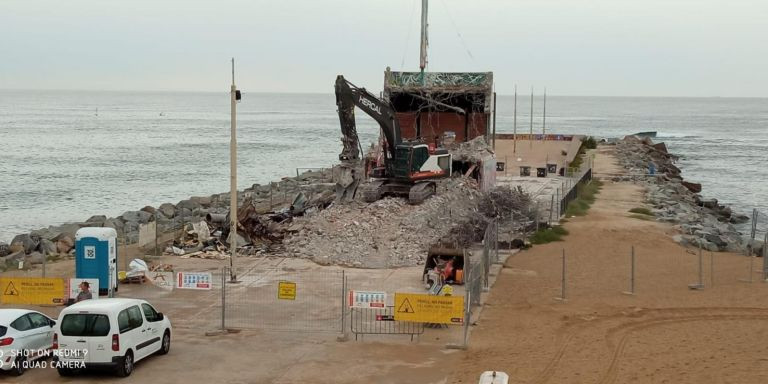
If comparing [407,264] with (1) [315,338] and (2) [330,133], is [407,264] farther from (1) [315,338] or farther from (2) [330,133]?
(2) [330,133]

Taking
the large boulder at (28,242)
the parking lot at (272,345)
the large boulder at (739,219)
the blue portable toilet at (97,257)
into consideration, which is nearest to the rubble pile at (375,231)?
A: the parking lot at (272,345)

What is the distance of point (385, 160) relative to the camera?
114 feet

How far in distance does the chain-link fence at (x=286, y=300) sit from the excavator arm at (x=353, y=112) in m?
7.07

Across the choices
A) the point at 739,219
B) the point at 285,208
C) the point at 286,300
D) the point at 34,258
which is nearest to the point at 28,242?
the point at 34,258

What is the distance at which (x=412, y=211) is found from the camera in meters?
31.7

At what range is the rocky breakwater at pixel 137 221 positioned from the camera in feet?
105

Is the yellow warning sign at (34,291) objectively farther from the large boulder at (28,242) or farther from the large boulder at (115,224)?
the large boulder at (115,224)

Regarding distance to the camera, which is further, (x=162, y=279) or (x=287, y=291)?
(x=162, y=279)

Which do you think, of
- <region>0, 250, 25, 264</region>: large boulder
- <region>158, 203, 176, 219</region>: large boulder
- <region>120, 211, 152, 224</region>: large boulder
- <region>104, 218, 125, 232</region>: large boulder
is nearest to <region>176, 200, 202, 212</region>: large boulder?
<region>158, 203, 176, 219</region>: large boulder

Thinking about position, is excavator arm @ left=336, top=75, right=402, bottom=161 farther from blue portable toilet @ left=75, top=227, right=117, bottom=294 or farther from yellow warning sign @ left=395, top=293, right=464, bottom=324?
yellow warning sign @ left=395, top=293, right=464, bottom=324

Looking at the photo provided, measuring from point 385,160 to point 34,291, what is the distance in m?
16.9

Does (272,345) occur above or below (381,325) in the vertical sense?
below

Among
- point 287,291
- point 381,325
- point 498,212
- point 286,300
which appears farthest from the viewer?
point 498,212

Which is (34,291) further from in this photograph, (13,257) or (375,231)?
(375,231)
